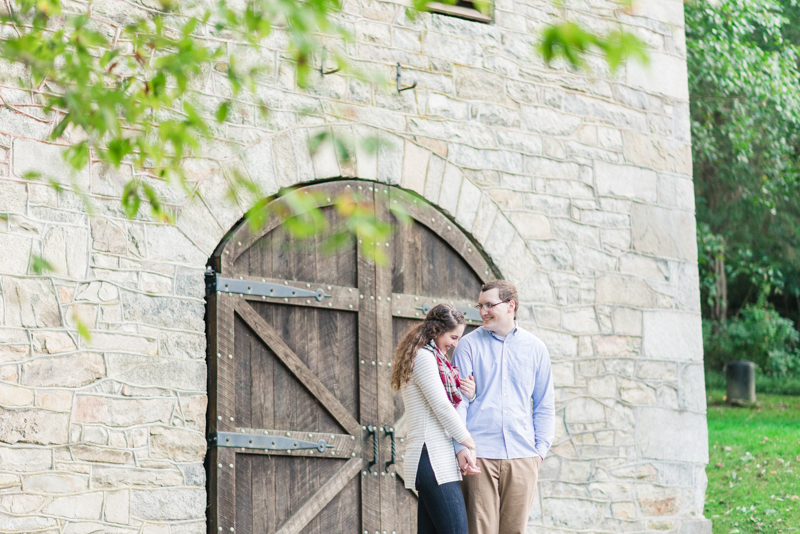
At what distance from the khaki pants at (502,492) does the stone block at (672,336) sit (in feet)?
7.97

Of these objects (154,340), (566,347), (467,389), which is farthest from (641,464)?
(154,340)

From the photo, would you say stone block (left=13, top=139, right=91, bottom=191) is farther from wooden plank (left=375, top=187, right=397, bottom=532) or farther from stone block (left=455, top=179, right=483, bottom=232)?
stone block (left=455, top=179, right=483, bottom=232)

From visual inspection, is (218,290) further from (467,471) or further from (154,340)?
(467,471)

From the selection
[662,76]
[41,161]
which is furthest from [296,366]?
[662,76]

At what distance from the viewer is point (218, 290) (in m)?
5.15

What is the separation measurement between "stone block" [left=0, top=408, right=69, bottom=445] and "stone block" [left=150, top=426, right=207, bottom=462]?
17.2 inches

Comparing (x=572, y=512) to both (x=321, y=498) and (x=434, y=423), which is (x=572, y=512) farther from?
(x=434, y=423)

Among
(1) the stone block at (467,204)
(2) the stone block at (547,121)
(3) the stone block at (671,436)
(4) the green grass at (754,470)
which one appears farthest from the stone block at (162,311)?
(4) the green grass at (754,470)

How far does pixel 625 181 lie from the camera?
269 inches

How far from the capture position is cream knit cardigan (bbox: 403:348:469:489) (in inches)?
169

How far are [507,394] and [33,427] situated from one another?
218 centimetres

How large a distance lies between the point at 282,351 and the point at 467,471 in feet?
4.67

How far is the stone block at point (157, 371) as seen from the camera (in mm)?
4832

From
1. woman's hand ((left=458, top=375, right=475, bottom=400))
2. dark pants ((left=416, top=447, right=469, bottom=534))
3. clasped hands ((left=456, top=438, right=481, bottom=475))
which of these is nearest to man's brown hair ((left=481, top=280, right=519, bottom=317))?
woman's hand ((left=458, top=375, right=475, bottom=400))
